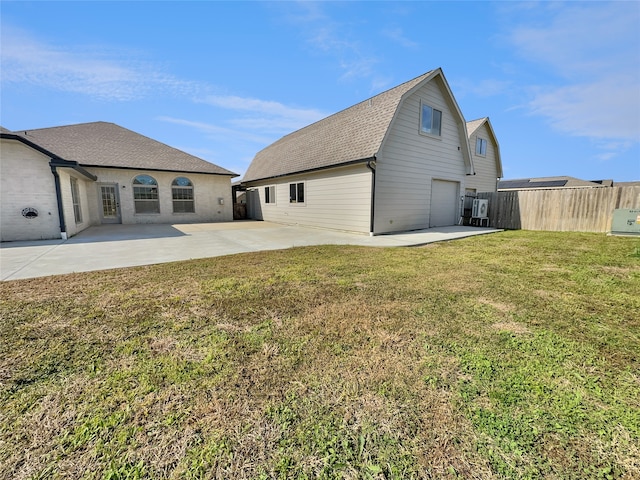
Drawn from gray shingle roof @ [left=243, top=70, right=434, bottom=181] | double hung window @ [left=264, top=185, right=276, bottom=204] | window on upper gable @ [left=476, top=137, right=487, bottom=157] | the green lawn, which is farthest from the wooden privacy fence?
double hung window @ [left=264, top=185, right=276, bottom=204]

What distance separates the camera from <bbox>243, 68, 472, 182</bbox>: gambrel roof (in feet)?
32.6

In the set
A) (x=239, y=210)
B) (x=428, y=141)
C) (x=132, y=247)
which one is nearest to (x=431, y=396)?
(x=132, y=247)

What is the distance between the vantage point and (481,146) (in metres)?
17.5

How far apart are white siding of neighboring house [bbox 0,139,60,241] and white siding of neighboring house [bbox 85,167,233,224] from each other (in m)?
5.88

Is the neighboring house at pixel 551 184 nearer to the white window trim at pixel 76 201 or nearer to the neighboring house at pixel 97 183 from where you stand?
the neighboring house at pixel 97 183

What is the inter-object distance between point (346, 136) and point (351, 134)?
11.2 inches

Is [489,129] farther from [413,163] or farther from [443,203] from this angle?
[413,163]

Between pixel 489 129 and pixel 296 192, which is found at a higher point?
pixel 489 129

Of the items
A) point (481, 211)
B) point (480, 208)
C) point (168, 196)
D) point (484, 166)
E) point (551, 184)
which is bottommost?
point (481, 211)

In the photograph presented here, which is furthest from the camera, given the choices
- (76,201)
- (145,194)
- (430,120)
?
(145,194)

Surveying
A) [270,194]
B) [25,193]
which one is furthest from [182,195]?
[25,193]

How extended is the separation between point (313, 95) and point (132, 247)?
1274cm

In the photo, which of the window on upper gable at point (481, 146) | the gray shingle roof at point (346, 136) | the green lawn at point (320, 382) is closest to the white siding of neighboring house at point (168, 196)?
the gray shingle roof at point (346, 136)

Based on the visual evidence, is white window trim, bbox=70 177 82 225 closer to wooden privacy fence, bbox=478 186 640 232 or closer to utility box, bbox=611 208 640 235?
wooden privacy fence, bbox=478 186 640 232
